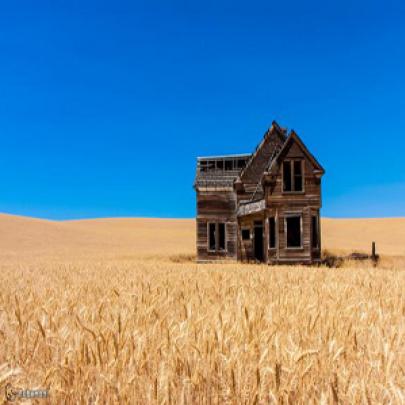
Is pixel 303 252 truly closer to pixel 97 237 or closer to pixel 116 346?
pixel 116 346

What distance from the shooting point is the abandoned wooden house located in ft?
75.2

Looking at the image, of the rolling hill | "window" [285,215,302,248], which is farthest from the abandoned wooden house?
the rolling hill

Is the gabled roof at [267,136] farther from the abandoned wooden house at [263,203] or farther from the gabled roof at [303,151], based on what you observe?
the gabled roof at [303,151]

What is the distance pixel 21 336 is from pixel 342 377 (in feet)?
8.41

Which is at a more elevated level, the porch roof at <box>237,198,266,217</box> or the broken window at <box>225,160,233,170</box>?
the broken window at <box>225,160,233,170</box>

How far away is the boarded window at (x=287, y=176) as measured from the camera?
23.4m

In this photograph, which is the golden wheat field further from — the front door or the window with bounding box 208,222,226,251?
the window with bounding box 208,222,226,251

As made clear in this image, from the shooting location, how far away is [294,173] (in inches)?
920

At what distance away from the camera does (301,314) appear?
165 inches

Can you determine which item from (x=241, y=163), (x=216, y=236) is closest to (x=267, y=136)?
(x=241, y=163)

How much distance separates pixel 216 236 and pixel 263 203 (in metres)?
6.61

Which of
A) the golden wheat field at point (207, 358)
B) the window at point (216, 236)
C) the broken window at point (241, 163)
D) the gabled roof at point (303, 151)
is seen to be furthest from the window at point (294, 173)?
the golden wheat field at point (207, 358)

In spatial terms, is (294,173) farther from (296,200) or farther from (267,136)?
(267,136)

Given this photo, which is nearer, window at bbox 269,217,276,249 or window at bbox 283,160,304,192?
window at bbox 283,160,304,192
